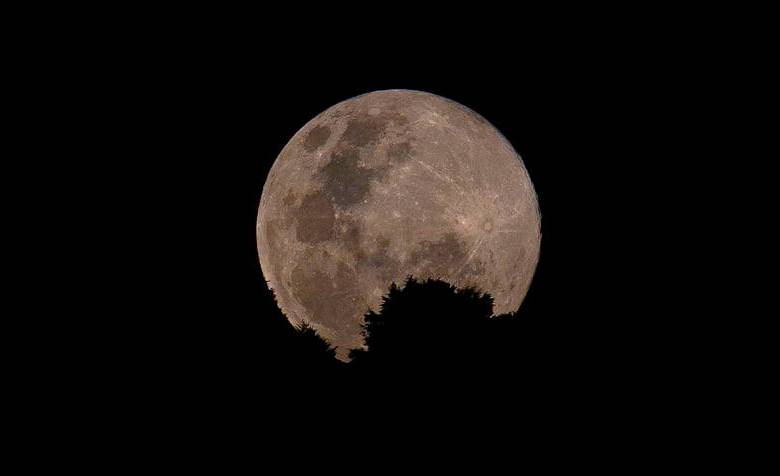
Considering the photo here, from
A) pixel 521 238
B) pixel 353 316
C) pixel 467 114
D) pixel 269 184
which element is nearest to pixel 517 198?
pixel 521 238

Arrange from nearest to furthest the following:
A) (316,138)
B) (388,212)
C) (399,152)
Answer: (388,212) → (399,152) → (316,138)

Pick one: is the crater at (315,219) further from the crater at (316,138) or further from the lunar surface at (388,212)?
the crater at (316,138)

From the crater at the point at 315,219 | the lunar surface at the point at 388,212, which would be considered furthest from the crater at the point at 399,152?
the crater at the point at 315,219

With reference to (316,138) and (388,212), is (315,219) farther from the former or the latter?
(316,138)

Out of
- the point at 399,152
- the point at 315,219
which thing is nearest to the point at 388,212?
the point at 399,152

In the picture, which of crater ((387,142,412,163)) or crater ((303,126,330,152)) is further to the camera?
crater ((303,126,330,152))

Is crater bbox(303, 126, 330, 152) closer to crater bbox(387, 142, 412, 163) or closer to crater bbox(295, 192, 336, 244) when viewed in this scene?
crater bbox(295, 192, 336, 244)

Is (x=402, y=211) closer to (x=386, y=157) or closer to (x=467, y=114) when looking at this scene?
(x=386, y=157)

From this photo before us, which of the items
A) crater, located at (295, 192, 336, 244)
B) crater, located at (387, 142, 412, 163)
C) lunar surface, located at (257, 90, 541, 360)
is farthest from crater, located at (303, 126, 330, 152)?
crater, located at (387, 142, 412, 163)
